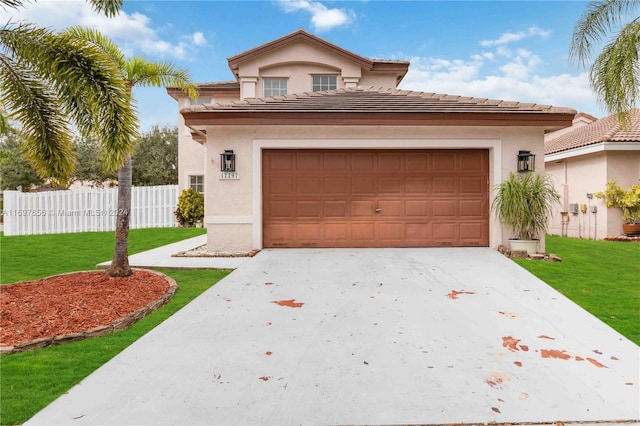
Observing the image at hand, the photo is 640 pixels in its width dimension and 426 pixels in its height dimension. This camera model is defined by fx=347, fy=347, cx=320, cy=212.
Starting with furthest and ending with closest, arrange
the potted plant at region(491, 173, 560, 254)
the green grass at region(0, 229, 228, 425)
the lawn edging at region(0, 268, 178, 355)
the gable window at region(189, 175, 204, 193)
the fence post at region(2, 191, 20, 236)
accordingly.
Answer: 1. the gable window at region(189, 175, 204, 193)
2. the fence post at region(2, 191, 20, 236)
3. the potted plant at region(491, 173, 560, 254)
4. the lawn edging at region(0, 268, 178, 355)
5. the green grass at region(0, 229, 228, 425)

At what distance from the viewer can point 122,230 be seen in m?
6.32

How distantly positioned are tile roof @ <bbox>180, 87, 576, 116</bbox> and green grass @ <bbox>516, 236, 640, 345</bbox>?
11.5 feet

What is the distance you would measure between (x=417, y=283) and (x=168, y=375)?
4.10 meters

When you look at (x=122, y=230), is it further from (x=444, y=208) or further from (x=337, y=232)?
(x=444, y=208)

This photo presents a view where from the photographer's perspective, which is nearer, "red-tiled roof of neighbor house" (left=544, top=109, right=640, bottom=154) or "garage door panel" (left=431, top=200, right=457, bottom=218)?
"garage door panel" (left=431, top=200, right=457, bottom=218)

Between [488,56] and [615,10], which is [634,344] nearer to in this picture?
[615,10]

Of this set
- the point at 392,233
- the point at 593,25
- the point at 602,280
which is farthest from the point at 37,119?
the point at 593,25

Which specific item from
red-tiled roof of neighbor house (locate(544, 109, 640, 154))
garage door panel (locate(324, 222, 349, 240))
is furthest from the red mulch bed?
red-tiled roof of neighbor house (locate(544, 109, 640, 154))

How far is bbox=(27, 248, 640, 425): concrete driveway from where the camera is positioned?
2.62m

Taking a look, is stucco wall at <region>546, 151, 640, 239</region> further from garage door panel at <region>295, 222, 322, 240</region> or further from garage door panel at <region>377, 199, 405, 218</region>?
garage door panel at <region>295, 222, 322, 240</region>

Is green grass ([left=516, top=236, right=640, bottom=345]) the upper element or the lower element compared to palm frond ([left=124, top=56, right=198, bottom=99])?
lower

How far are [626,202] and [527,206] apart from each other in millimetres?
7794

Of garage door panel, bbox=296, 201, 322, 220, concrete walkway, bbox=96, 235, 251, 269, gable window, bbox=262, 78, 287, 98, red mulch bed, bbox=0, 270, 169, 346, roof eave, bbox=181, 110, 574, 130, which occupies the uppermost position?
gable window, bbox=262, 78, 287, 98

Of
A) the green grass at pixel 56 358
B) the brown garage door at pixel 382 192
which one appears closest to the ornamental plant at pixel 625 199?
the brown garage door at pixel 382 192
